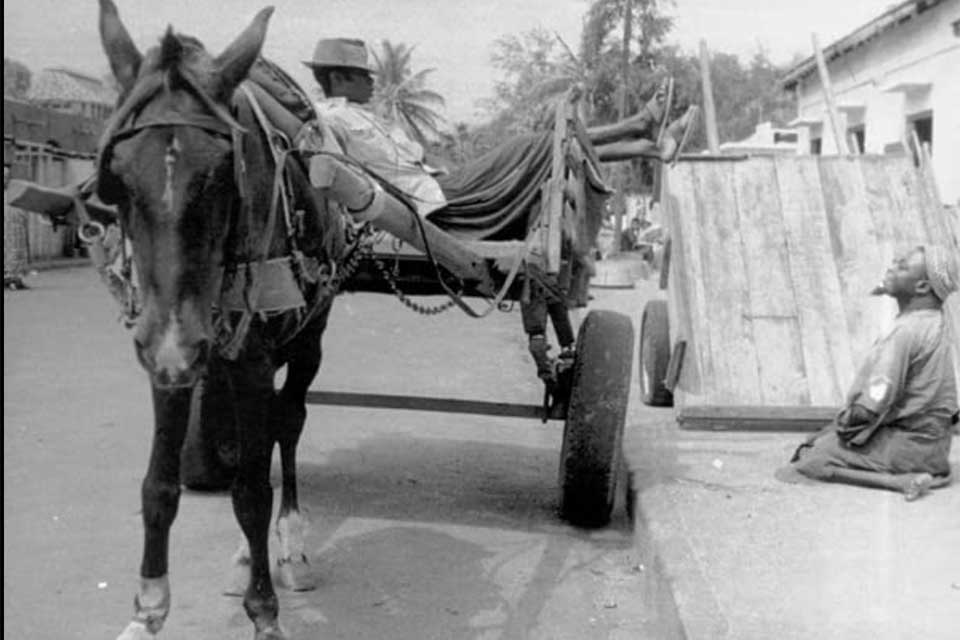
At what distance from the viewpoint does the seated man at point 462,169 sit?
573 centimetres

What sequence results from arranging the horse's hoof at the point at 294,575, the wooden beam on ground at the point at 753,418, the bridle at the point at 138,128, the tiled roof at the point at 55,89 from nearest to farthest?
the bridle at the point at 138,128, the horse's hoof at the point at 294,575, the wooden beam on ground at the point at 753,418, the tiled roof at the point at 55,89

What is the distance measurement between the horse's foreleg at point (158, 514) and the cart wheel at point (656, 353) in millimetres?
5490

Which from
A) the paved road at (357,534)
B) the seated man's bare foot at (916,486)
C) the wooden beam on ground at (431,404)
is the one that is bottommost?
the paved road at (357,534)

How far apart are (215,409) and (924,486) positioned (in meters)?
3.62

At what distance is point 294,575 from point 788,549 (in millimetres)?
2149

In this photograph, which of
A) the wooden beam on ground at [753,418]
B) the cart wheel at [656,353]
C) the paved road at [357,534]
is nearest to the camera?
the paved road at [357,534]

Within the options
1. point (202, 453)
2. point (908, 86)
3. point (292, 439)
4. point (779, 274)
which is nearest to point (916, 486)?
point (779, 274)

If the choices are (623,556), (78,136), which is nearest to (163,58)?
(623,556)

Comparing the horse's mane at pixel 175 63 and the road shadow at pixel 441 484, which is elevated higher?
the horse's mane at pixel 175 63

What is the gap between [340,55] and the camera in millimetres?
5730

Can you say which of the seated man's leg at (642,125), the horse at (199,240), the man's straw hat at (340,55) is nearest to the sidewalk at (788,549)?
the horse at (199,240)

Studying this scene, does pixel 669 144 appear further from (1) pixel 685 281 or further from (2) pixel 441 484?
(2) pixel 441 484

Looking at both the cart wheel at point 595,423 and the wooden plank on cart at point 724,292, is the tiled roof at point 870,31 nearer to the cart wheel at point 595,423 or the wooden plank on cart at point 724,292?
the wooden plank on cart at point 724,292

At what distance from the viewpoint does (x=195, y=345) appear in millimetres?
3186
